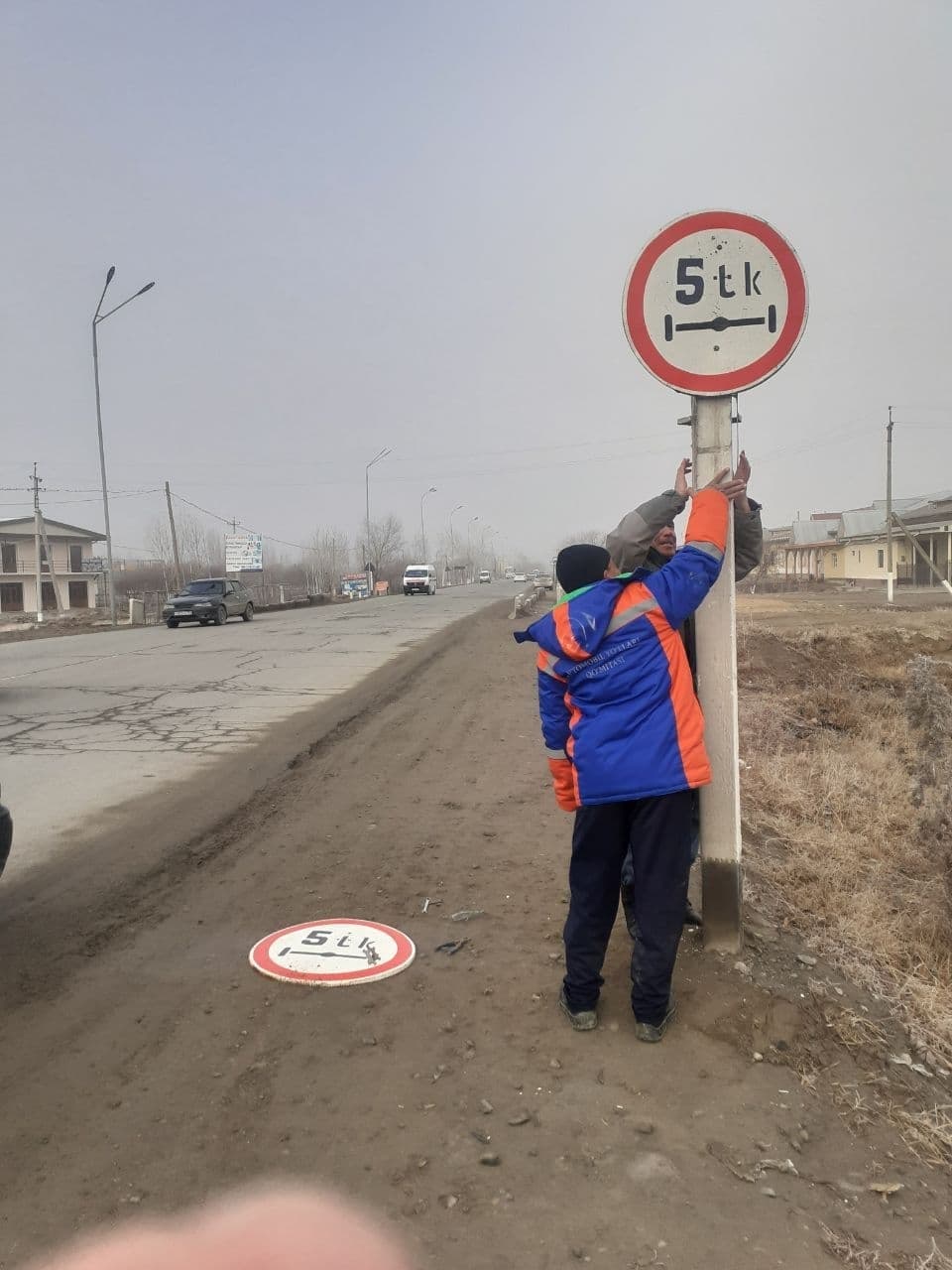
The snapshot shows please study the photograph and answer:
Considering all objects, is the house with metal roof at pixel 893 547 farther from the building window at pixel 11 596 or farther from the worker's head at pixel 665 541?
the building window at pixel 11 596

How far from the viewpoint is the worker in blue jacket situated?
10.1 feet

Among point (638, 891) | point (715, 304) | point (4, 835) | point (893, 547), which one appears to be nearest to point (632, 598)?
point (638, 891)

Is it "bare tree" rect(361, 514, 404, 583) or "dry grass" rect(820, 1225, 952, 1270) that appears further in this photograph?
"bare tree" rect(361, 514, 404, 583)

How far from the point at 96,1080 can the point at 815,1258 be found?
229 cm

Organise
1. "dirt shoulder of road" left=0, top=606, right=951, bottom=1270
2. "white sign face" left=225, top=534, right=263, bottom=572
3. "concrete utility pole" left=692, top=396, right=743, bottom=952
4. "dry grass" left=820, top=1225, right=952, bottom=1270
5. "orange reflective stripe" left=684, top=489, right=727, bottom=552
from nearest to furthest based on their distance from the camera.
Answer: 1. "dry grass" left=820, top=1225, right=952, bottom=1270
2. "dirt shoulder of road" left=0, top=606, right=951, bottom=1270
3. "orange reflective stripe" left=684, top=489, right=727, bottom=552
4. "concrete utility pole" left=692, top=396, right=743, bottom=952
5. "white sign face" left=225, top=534, right=263, bottom=572

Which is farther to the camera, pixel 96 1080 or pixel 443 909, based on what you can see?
pixel 443 909

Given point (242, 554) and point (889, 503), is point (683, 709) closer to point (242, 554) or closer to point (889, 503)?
point (889, 503)

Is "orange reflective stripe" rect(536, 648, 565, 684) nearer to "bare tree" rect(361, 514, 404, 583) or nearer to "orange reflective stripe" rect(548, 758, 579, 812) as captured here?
"orange reflective stripe" rect(548, 758, 579, 812)

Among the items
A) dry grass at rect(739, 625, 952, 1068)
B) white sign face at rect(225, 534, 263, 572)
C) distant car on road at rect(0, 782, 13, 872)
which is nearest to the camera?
dry grass at rect(739, 625, 952, 1068)

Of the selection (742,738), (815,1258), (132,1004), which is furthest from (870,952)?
(742,738)

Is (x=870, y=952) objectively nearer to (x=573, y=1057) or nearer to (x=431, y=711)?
(x=573, y=1057)

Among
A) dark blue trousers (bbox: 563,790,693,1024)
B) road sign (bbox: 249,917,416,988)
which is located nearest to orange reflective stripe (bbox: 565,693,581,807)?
dark blue trousers (bbox: 563,790,693,1024)

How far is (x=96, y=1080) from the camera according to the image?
9.78ft

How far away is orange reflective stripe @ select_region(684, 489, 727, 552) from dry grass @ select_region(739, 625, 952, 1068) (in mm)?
1999
